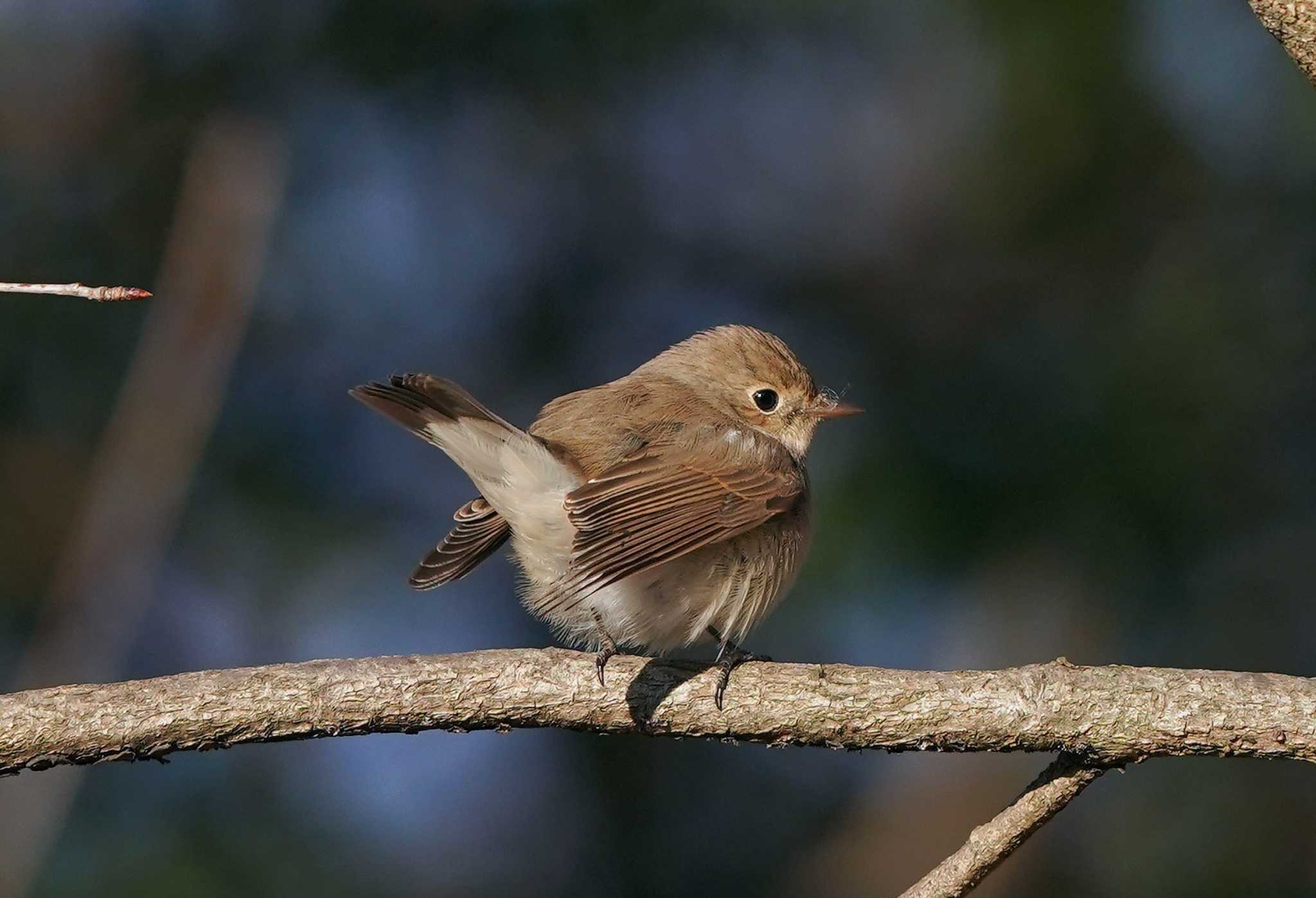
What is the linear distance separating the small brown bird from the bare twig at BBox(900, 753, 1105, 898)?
2.46ft

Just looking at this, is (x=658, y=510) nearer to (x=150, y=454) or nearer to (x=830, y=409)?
(x=830, y=409)

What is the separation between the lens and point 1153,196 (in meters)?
5.59

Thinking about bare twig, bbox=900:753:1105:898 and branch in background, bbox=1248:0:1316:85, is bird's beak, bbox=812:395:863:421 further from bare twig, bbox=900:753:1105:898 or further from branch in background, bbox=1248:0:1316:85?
branch in background, bbox=1248:0:1316:85

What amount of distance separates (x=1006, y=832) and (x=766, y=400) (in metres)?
2.19

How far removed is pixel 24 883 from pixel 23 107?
4488 millimetres

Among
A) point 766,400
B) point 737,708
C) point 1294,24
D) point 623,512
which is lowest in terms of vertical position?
point 737,708

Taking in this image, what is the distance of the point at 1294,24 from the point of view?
2607mm

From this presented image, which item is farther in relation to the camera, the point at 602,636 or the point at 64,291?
the point at 602,636

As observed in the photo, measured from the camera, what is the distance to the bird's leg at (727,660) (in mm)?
3088

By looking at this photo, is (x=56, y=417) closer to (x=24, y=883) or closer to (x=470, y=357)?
(x=470, y=357)

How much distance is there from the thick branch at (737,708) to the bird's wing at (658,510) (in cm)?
43

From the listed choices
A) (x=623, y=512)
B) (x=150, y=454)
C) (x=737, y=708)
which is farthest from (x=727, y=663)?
(x=150, y=454)

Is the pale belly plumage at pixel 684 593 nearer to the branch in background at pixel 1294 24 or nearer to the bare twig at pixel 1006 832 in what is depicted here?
the bare twig at pixel 1006 832

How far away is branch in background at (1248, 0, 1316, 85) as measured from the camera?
258 centimetres
